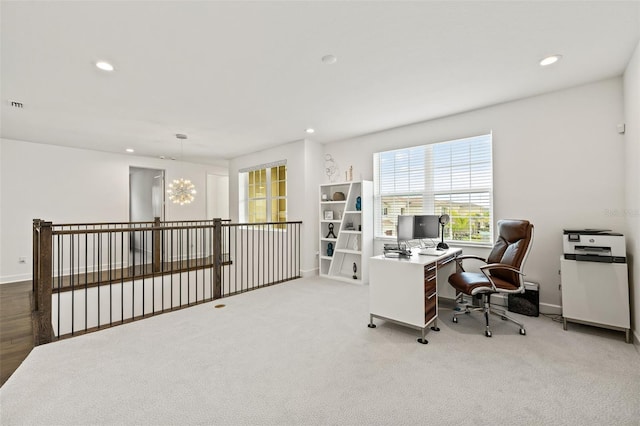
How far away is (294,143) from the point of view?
5672mm

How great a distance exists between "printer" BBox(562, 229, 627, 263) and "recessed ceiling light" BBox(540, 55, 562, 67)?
1.69m

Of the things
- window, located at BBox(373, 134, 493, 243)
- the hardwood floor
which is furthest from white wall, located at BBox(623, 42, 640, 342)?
the hardwood floor

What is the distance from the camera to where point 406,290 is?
2764 millimetres

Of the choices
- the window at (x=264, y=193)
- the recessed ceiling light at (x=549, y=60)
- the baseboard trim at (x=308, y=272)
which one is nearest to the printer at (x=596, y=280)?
the recessed ceiling light at (x=549, y=60)

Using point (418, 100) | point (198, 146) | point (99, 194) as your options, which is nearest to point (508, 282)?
point (418, 100)

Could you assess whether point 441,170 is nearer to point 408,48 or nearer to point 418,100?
point 418,100

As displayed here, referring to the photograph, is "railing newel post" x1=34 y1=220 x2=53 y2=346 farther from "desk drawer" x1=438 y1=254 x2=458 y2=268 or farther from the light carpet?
"desk drawer" x1=438 y1=254 x2=458 y2=268

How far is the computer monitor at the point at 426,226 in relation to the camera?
12.2 feet

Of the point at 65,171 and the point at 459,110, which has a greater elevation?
the point at 459,110

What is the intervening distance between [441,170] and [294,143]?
287 centimetres

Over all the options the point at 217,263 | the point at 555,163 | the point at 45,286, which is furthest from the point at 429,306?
the point at 45,286

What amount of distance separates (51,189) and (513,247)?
26.2 feet

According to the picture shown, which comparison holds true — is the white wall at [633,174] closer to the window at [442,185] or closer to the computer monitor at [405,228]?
the window at [442,185]

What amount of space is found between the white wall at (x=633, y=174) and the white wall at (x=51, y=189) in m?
8.40
